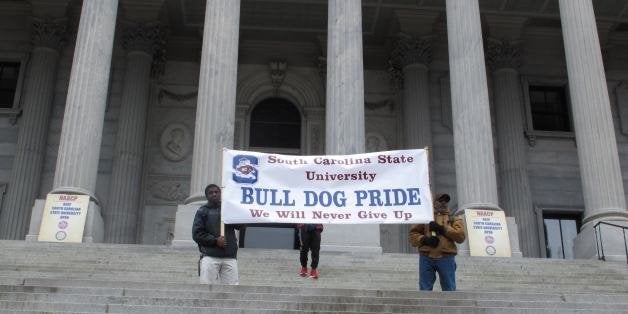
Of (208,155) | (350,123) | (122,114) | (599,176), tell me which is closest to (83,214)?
(208,155)

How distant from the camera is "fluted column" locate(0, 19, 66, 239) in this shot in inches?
1059

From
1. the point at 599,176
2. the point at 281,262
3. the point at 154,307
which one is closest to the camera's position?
the point at 154,307

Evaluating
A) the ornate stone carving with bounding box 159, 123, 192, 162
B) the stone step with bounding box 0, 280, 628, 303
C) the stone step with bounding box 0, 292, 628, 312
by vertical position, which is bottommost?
the stone step with bounding box 0, 292, 628, 312

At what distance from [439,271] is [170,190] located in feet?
60.8

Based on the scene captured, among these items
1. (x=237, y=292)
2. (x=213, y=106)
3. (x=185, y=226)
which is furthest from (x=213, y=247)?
(x=213, y=106)

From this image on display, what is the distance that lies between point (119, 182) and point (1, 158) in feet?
15.7

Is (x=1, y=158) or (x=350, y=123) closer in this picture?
(x=350, y=123)

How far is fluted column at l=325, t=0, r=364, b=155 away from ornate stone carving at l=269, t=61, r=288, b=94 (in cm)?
873

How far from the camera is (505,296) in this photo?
11750mm

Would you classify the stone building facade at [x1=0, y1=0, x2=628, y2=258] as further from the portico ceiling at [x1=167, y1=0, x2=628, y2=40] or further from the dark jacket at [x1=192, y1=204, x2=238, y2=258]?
the dark jacket at [x1=192, y1=204, x2=238, y2=258]

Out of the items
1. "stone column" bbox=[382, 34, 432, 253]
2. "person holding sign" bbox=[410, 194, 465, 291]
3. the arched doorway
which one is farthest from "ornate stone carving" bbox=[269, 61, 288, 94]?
"person holding sign" bbox=[410, 194, 465, 291]

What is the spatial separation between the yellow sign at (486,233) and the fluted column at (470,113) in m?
0.32

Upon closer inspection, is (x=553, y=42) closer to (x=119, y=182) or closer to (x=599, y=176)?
(x=599, y=176)

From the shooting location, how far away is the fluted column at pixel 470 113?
20969 millimetres
